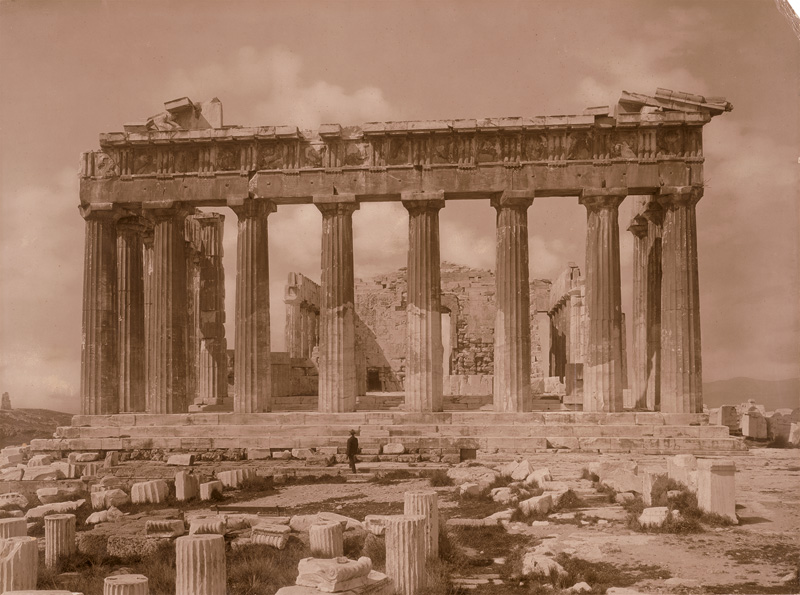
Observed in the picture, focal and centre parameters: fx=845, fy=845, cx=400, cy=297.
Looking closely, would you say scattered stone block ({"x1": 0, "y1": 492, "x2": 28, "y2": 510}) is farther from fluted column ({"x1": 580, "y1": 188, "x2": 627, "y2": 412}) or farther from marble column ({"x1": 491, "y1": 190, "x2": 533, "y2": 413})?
fluted column ({"x1": 580, "y1": 188, "x2": 627, "y2": 412})

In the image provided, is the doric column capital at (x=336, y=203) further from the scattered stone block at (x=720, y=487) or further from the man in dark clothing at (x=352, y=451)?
the scattered stone block at (x=720, y=487)

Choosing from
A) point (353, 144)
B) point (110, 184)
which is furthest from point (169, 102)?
point (353, 144)

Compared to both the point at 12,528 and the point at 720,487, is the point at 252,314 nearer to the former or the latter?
the point at 12,528

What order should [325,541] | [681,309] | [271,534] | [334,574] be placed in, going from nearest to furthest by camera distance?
[334,574], [325,541], [271,534], [681,309]

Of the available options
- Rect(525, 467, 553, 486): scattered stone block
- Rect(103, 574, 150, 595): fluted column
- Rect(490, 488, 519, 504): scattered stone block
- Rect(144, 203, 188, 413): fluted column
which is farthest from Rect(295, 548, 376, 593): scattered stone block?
Rect(144, 203, 188, 413): fluted column

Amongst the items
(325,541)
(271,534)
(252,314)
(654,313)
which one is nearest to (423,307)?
(252,314)

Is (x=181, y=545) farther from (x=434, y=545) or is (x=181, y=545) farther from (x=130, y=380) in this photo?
(x=130, y=380)

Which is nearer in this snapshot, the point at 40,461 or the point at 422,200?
the point at 40,461
